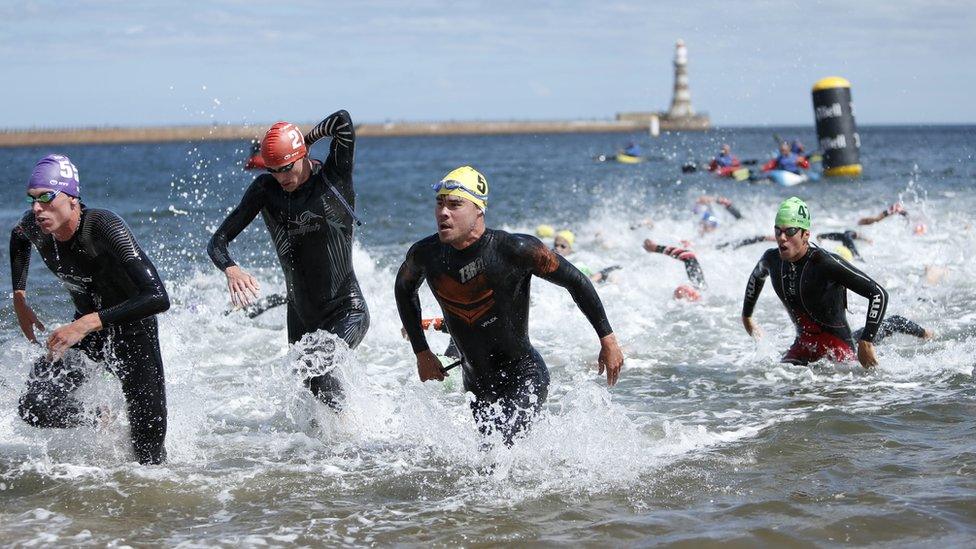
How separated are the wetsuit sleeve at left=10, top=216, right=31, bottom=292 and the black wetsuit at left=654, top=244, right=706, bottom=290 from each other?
24.1 ft

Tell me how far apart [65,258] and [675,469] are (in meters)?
3.58

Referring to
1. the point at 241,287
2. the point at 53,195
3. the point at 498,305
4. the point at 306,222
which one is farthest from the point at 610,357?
the point at 53,195

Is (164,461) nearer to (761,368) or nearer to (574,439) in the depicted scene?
(574,439)

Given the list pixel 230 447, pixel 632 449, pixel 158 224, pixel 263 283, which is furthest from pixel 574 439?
pixel 158 224

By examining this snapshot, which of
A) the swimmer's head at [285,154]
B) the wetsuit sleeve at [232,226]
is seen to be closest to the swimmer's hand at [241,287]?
the wetsuit sleeve at [232,226]

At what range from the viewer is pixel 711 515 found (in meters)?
5.44

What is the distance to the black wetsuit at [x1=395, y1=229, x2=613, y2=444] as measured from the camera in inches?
222

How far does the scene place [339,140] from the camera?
691 cm

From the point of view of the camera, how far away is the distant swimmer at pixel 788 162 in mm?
33500

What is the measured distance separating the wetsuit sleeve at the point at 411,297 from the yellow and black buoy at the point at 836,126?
2627 centimetres

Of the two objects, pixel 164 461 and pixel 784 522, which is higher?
pixel 164 461

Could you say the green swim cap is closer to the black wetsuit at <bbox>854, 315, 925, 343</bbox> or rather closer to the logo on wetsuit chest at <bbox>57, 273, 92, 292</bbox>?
the black wetsuit at <bbox>854, 315, 925, 343</bbox>

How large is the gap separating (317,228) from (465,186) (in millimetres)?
1484

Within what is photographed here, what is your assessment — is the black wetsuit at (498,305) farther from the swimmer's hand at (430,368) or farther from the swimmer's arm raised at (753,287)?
the swimmer's arm raised at (753,287)
